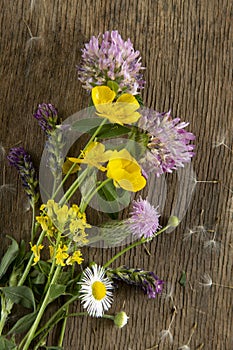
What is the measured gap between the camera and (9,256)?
93 centimetres

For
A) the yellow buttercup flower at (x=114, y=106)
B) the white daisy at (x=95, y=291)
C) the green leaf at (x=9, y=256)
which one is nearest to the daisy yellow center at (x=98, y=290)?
the white daisy at (x=95, y=291)

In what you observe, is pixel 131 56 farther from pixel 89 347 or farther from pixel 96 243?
pixel 89 347

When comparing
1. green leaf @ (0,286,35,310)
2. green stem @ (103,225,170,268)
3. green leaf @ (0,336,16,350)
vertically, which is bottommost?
green leaf @ (0,336,16,350)

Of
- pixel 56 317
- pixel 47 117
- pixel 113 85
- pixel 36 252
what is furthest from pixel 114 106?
pixel 56 317

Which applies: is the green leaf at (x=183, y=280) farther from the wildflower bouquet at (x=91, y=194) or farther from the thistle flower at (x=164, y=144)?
the thistle flower at (x=164, y=144)

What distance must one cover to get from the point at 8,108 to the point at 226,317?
0.48 metres

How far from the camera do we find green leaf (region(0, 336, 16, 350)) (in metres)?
0.88

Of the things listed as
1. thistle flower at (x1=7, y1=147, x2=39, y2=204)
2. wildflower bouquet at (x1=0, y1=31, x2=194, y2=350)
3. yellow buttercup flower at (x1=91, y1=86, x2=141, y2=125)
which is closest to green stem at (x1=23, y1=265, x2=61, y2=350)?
wildflower bouquet at (x1=0, y1=31, x2=194, y2=350)

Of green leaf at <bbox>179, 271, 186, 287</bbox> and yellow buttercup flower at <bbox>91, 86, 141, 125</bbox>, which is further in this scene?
green leaf at <bbox>179, 271, 186, 287</bbox>

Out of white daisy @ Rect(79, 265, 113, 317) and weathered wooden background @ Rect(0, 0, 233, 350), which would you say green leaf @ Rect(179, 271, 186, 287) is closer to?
weathered wooden background @ Rect(0, 0, 233, 350)

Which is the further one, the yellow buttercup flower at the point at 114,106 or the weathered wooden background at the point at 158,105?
the weathered wooden background at the point at 158,105

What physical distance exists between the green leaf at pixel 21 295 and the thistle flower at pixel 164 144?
250 mm

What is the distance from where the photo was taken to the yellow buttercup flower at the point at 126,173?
2.88 feet

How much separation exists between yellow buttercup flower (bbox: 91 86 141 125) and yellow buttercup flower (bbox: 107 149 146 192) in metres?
0.06
